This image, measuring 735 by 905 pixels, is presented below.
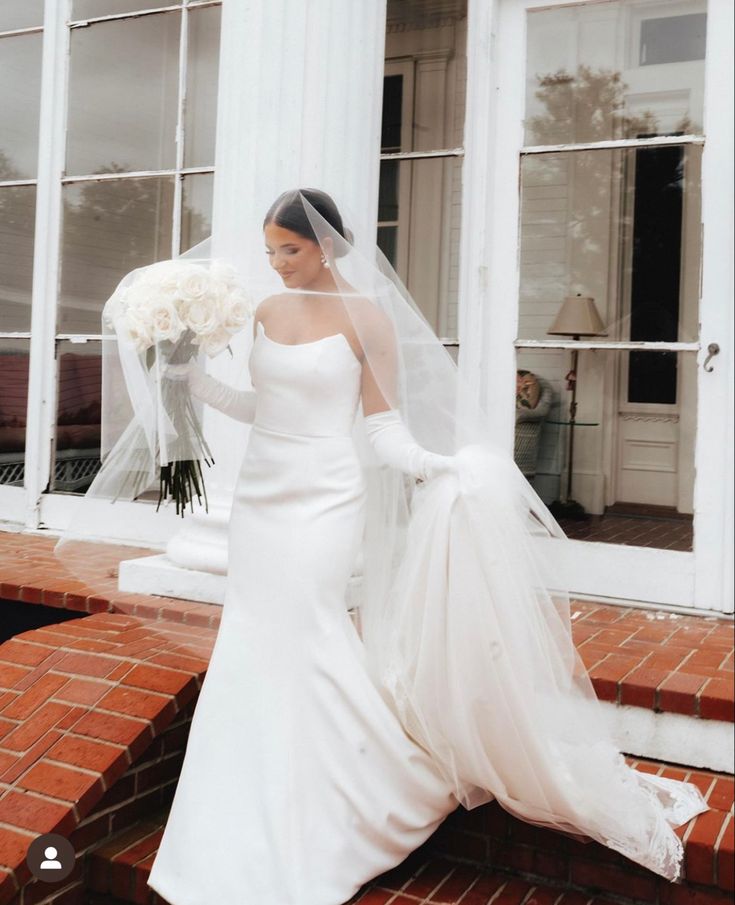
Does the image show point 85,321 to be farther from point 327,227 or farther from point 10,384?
point 327,227

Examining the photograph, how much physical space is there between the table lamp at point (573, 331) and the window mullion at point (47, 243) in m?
2.36

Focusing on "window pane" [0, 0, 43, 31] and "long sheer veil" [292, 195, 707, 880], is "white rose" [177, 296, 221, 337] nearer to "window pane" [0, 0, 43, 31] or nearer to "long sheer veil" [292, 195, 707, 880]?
"long sheer veil" [292, 195, 707, 880]

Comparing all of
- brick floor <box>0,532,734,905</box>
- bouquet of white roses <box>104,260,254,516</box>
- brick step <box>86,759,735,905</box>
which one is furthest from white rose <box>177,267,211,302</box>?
brick step <box>86,759,735,905</box>

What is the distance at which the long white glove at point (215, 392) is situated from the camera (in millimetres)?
2443

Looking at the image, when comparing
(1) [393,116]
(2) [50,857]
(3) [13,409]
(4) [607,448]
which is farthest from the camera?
(3) [13,409]

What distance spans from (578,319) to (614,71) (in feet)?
3.01

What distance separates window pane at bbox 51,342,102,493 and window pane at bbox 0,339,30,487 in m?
0.23

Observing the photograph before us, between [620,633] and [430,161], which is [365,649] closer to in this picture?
[620,633]

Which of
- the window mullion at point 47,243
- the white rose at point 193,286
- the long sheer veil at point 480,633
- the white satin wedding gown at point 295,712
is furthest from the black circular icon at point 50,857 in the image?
the window mullion at point 47,243

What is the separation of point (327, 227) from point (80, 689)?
1.47 metres

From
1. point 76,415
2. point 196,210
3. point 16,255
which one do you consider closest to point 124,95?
point 196,210

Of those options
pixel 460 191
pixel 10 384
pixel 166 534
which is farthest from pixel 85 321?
pixel 460 191

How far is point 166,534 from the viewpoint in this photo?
4238mm

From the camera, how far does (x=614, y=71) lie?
11.7 ft
